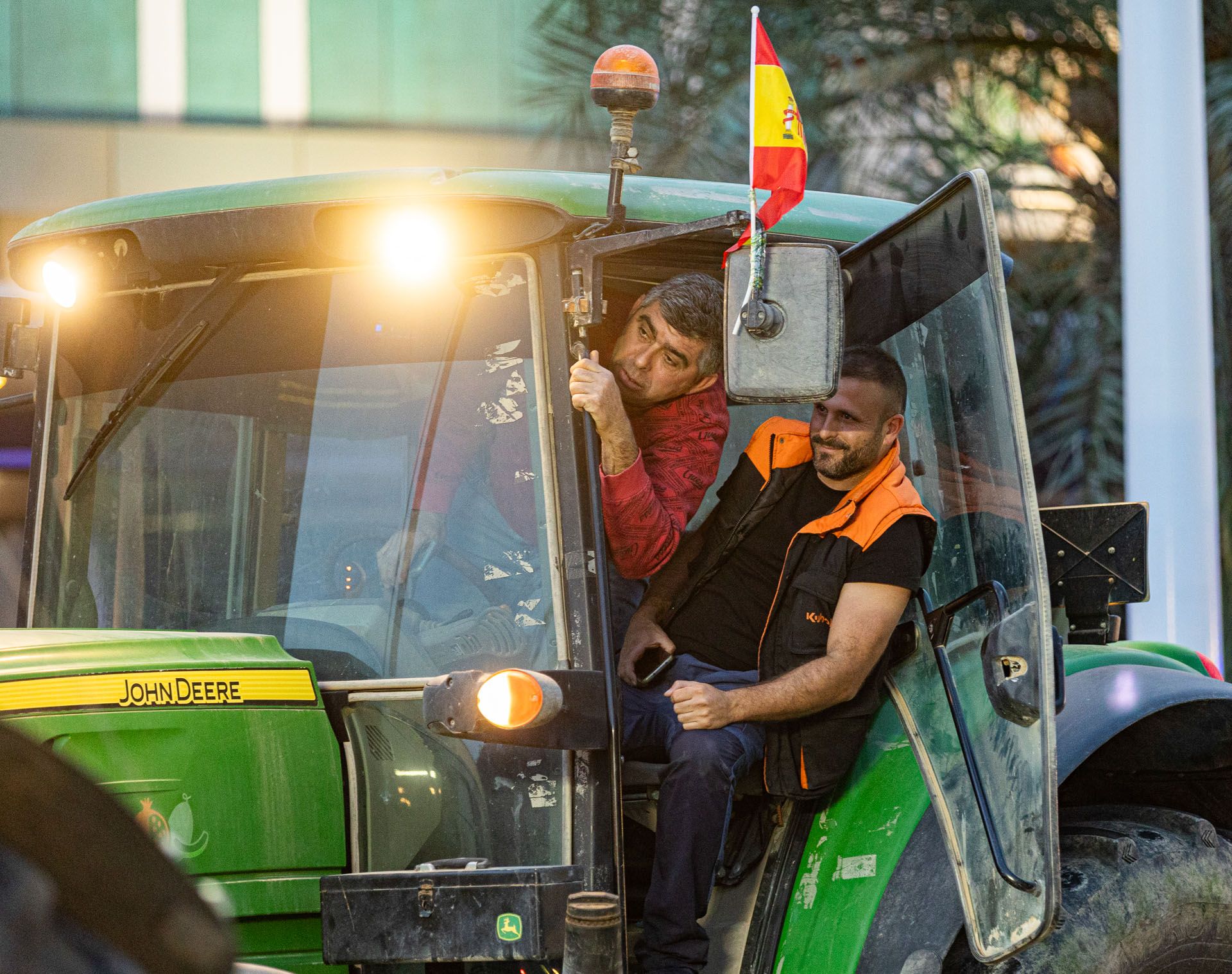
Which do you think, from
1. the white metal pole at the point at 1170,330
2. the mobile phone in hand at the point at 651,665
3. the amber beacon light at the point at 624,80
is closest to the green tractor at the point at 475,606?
the amber beacon light at the point at 624,80

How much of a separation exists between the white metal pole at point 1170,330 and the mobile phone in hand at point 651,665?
3535 millimetres

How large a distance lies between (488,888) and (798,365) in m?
1.04

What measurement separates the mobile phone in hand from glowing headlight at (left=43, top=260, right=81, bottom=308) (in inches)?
54.6

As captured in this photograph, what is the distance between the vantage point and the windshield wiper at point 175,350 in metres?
2.81

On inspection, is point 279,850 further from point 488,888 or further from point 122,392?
point 122,392

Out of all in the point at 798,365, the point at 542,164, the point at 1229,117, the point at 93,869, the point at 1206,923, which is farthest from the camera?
the point at 542,164

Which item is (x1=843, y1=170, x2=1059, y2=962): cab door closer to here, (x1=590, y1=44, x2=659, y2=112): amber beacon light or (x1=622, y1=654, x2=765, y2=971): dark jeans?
(x1=622, y1=654, x2=765, y2=971): dark jeans

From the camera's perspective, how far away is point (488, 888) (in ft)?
8.19

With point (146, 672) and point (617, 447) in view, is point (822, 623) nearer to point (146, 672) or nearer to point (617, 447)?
point (617, 447)

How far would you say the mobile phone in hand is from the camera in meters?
3.00

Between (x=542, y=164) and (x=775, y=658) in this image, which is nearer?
(x=775, y=658)

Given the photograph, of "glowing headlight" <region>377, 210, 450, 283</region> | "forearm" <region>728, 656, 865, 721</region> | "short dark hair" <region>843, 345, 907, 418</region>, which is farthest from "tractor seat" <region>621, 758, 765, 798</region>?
"glowing headlight" <region>377, 210, 450, 283</region>

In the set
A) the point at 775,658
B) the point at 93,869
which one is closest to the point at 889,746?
the point at 775,658

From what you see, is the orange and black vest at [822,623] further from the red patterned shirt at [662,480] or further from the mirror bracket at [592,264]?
the mirror bracket at [592,264]
